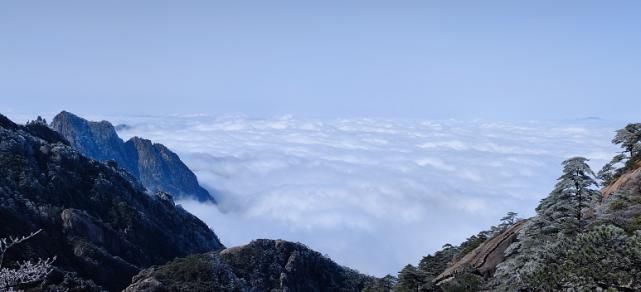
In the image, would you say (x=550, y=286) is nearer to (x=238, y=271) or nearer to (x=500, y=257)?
(x=500, y=257)

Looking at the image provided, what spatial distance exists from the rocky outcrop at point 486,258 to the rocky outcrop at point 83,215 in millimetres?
65224

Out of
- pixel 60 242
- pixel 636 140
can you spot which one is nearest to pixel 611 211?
pixel 636 140

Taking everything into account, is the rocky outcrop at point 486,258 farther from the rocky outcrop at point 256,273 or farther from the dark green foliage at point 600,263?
the rocky outcrop at point 256,273

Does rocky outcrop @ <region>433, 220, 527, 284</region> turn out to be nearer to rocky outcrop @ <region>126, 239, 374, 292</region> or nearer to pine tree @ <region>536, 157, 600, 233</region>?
pine tree @ <region>536, 157, 600, 233</region>

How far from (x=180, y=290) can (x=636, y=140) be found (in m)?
60.2

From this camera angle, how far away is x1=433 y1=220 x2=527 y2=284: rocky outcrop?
187ft

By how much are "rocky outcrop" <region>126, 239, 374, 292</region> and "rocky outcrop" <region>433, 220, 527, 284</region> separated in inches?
1316

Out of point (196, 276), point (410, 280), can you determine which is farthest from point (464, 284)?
point (196, 276)

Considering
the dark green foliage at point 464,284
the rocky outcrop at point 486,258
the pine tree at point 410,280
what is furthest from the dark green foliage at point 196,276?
the dark green foliage at point 464,284

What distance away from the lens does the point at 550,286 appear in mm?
30344

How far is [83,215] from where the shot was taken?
13075 cm

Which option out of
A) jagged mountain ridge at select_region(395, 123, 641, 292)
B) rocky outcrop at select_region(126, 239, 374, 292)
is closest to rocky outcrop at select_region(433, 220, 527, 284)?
jagged mountain ridge at select_region(395, 123, 641, 292)

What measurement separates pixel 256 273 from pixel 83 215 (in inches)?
2229

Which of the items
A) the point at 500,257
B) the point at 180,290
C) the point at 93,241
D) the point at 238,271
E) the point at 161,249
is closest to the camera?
the point at 500,257
